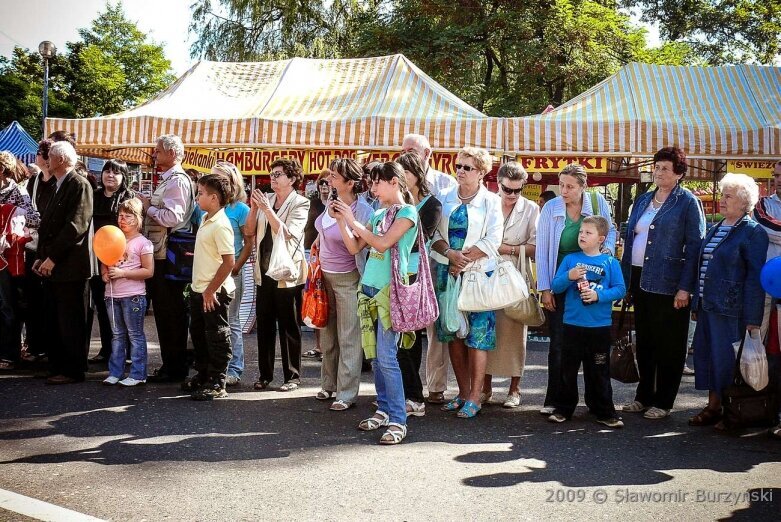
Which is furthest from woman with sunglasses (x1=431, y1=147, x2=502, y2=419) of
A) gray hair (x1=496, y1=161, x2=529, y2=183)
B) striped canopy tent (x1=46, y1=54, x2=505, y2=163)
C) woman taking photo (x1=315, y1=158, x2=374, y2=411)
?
striped canopy tent (x1=46, y1=54, x2=505, y2=163)

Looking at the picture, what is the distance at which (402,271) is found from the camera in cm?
530

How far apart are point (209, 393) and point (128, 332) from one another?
3.23 feet

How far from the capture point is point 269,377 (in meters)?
6.94

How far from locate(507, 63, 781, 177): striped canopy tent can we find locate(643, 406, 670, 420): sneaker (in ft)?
16.8

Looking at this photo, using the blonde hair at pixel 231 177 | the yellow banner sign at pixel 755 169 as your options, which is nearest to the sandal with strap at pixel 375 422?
the blonde hair at pixel 231 177

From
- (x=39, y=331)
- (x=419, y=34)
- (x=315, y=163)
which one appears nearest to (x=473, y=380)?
(x=39, y=331)

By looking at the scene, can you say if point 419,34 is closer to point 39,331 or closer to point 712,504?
point 39,331

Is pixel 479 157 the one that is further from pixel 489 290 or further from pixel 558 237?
pixel 489 290

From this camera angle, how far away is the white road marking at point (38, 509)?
3760mm

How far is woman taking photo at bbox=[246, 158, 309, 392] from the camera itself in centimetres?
677

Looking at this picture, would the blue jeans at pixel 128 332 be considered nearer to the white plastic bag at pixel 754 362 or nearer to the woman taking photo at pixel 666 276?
the woman taking photo at pixel 666 276

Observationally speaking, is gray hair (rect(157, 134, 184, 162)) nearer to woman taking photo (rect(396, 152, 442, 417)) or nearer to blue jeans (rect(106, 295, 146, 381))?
blue jeans (rect(106, 295, 146, 381))

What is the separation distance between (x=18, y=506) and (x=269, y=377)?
3.13 meters

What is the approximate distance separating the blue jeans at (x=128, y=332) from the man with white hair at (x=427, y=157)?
257 cm
